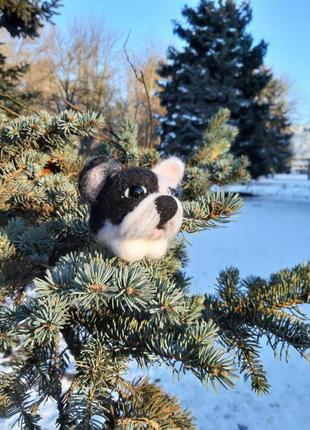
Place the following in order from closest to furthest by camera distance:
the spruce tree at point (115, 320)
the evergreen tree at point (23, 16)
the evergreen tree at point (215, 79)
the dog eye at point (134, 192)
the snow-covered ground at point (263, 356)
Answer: the spruce tree at point (115, 320) → the dog eye at point (134, 192) → the snow-covered ground at point (263, 356) → the evergreen tree at point (23, 16) → the evergreen tree at point (215, 79)

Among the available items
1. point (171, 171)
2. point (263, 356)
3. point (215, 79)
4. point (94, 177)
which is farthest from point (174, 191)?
point (215, 79)

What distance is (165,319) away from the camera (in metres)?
0.48

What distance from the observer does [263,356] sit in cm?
244

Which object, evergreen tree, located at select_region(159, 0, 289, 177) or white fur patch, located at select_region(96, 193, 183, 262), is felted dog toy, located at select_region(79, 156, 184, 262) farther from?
evergreen tree, located at select_region(159, 0, 289, 177)

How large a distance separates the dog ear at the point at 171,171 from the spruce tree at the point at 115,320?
53 millimetres

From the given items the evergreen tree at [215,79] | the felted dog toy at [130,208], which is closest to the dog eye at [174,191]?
the felted dog toy at [130,208]

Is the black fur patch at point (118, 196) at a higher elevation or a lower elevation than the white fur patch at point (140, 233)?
higher

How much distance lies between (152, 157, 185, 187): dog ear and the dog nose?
0.08 m

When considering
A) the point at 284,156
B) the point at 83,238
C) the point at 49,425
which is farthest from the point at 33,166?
the point at 284,156

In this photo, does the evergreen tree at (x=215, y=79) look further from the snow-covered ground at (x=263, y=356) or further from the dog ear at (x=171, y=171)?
the dog ear at (x=171, y=171)

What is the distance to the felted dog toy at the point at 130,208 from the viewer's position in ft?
1.80

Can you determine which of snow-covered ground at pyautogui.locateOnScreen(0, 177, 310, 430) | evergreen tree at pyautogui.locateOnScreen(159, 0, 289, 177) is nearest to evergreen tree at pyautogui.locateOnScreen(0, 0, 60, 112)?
snow-covered ground at pyautogui.locateOnScreen(0, 177, 310, 430)

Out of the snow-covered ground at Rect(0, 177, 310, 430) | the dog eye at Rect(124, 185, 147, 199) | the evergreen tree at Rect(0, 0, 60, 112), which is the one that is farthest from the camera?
the evergreen tree at Rect(0, 0, 60, 112)

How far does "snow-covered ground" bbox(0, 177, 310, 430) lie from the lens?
1881 mm
